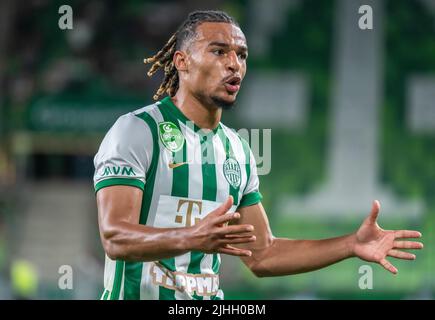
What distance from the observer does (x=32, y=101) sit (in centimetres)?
1424

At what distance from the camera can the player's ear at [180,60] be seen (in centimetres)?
404

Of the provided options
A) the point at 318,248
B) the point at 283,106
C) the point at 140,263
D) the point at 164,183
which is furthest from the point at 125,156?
the point at 283,106

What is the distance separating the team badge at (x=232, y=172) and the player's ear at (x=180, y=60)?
473 mm

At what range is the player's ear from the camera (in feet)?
13.3

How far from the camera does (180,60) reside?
4.07 meters

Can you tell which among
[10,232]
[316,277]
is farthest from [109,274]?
[10,232]

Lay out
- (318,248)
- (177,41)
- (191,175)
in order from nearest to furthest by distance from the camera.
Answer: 1. (191,175)
2. (318,248)
3. (177,41)

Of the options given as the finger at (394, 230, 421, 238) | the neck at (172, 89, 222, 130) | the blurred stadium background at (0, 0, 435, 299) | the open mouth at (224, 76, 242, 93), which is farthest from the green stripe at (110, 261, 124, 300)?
the blurred stadium background at (0, 0, 435, 299)

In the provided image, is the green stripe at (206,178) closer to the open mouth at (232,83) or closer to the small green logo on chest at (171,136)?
the small green logo on chest at (171,136)

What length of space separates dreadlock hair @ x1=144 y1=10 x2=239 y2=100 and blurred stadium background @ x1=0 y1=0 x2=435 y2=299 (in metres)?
9.24

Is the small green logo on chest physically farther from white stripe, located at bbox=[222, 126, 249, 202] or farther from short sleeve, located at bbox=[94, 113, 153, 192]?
white stripe, located at bbox=[222, 126, 249, 202]

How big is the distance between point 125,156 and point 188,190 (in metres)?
0.34

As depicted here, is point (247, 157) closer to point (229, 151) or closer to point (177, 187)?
point (229, 151)

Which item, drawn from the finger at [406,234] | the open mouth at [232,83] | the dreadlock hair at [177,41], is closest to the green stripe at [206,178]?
the open mouth at [232,83]
